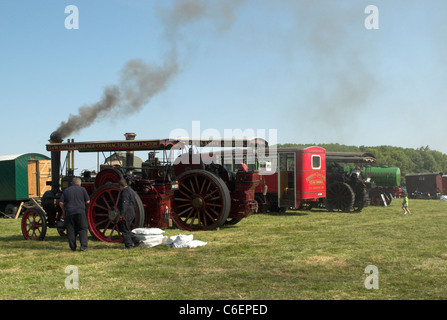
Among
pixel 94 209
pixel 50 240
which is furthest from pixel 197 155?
pixel 50 240

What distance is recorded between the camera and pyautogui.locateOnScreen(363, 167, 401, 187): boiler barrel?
85.5ft

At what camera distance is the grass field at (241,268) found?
548 centimetres

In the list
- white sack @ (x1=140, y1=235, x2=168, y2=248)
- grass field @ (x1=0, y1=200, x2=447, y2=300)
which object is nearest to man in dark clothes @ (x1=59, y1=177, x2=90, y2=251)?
grass field @ (x1=0, y1=200, x2=447, y2=300)

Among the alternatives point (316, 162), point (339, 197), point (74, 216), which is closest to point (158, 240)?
point (74, 216)

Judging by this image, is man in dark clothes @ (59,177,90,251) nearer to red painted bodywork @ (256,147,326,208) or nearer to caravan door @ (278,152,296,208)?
red painted bodywork @ (256,147,326,208)

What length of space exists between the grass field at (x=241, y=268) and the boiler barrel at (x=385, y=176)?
52.0ft

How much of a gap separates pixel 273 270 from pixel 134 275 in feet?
6.46

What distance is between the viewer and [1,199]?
19359 millimetres

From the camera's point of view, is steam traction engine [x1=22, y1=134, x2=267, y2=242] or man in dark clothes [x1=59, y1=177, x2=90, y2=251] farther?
steam traction engine [x1=22, y1=134, x2=267, y2=242]

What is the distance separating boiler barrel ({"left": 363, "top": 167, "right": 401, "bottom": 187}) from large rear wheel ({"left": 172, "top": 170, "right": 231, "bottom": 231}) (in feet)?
53.5

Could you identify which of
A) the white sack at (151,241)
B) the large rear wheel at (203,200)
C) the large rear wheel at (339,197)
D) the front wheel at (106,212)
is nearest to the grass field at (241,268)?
the white sack at (151,241)

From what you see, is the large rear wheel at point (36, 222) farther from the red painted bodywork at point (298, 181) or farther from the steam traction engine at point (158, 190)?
the red painted bodywork at point (298, 181)

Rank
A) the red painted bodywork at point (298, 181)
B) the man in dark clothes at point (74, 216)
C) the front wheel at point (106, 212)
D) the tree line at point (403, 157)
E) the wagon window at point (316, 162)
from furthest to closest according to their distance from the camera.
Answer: the tree line at point (403, 157) < the wagon window at point (316, 162) < the red painted bodywork at point (298, 181) < the front wheel at point (106, 212) < the man in dark clothes at point (74, 216)
